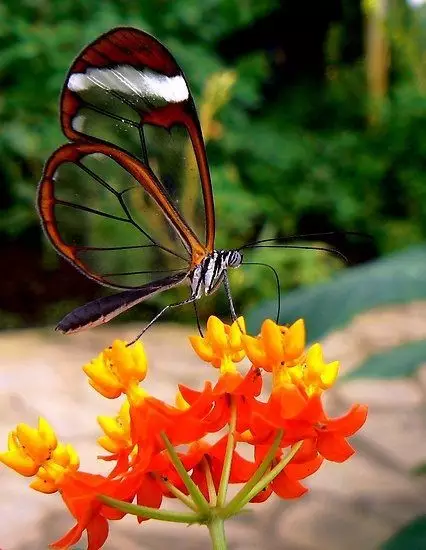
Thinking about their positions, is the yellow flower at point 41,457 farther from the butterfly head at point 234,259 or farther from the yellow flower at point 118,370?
the butterfly head at point 234,259

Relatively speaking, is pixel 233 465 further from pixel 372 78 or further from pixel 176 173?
pixel 372 78

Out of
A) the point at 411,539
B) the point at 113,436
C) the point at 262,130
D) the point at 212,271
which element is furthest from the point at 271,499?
the point at 262,130

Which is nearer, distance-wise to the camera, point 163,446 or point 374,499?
point 163,446

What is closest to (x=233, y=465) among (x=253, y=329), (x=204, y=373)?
(x=253, y=329)

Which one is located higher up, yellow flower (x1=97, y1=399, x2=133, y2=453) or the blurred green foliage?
yellow flower (x1=97, y1=399, x2=133, y2=453)

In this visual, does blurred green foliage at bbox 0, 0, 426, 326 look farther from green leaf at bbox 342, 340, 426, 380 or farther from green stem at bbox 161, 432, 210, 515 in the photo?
green stem at bbox 161, 432, 210, 515

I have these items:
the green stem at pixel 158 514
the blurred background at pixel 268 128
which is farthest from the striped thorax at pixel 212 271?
the blurred background at pixel 268 128

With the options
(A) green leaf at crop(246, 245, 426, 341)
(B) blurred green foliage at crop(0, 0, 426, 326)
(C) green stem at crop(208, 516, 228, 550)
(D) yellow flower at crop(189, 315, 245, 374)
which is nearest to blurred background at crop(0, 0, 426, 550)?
(B) blurred green foliage at crop(0, 0, 426, 326)
